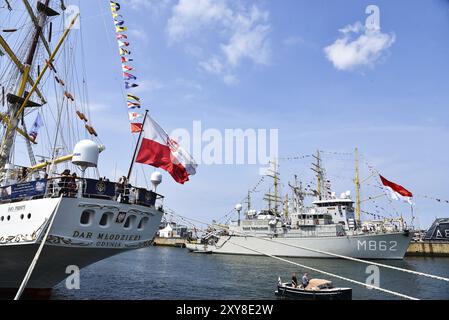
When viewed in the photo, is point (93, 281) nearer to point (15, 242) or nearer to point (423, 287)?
point (15, 242)

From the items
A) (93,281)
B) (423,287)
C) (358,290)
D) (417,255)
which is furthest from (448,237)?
(93,281)

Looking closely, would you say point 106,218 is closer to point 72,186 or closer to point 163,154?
point 72,186

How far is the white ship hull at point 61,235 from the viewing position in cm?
1602

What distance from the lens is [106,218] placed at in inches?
707

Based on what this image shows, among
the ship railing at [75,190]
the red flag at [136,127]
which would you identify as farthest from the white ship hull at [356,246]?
the red flag at [136,127]

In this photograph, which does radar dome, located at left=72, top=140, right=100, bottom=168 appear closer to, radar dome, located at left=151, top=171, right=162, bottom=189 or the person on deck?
the person on deck

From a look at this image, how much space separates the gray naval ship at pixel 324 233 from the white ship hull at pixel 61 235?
1346 inches

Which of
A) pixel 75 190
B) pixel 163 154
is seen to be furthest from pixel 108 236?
pixel 163 154

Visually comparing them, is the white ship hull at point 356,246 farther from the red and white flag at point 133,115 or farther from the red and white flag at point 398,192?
the red and white flag at point 133,115

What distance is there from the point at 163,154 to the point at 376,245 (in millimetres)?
Result: 50578

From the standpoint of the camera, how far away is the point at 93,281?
29.9 metres

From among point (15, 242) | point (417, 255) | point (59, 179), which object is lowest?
point (417, 255)
